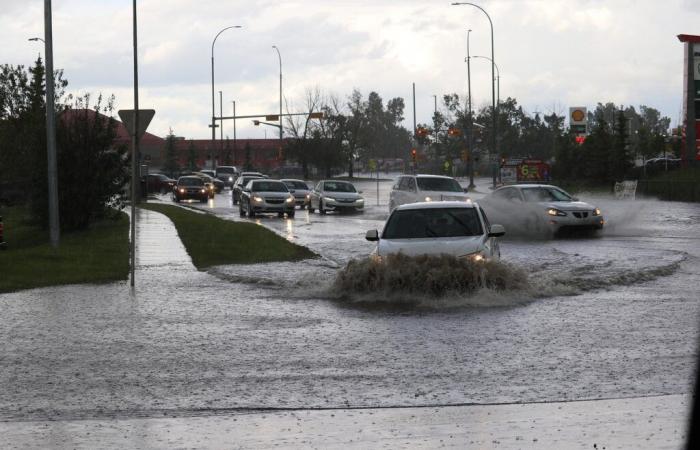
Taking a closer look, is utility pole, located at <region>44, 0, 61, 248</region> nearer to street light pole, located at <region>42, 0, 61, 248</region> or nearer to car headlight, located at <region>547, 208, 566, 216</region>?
street light pole, located at <region>42, 0, 61, 248</region>

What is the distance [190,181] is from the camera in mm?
66625

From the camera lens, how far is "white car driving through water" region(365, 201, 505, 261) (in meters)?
16.4

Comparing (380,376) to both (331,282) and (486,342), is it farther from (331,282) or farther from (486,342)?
(331,282)

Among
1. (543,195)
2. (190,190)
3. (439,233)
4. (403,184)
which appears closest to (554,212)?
(543,195)

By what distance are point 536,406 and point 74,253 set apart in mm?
18379

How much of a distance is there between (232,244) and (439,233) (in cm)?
1200

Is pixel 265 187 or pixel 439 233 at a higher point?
pixel 265 187

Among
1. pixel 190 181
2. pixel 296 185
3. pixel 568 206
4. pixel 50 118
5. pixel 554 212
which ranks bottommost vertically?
pixel 554 212

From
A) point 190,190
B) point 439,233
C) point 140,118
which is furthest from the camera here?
point 190,190

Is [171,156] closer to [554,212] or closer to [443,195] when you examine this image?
[443,195]

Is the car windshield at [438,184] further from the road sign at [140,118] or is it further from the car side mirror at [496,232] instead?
the car side mirror at [496,232]

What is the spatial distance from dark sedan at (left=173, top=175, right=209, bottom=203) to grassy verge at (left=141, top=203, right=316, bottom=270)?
89.1ft

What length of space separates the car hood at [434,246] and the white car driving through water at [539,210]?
47.9ft

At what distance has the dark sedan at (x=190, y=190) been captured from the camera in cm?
6581
